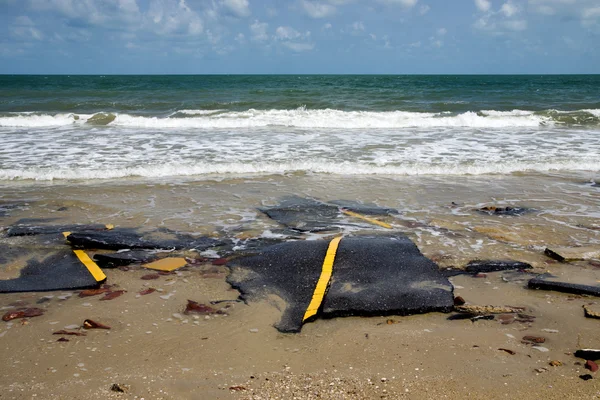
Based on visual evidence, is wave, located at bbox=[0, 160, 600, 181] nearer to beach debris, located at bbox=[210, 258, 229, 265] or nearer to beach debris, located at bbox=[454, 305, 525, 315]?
beach debris, located at bbox=[210, 258, 229, 265]

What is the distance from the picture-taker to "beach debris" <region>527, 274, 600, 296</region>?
15.6 ft

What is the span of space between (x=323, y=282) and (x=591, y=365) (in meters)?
2.23

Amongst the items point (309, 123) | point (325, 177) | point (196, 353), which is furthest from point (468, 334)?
point (309, 123)

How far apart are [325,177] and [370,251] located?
213 inches

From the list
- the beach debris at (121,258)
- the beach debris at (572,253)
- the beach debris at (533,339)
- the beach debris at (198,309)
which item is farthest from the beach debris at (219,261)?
the beach debris at (572,253)

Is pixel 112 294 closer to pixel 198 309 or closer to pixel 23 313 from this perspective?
pixel 23 313

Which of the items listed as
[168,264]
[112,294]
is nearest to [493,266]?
[168,264]

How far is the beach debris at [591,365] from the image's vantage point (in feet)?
11.2

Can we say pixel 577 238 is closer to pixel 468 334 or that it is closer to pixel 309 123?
pixel 468 334

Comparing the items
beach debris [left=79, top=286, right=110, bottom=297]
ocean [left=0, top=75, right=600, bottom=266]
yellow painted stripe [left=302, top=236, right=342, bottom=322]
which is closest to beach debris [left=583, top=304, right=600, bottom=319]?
ocean [left=0, top=75, right=600, bottom=266]

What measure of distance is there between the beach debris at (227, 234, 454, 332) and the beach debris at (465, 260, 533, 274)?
54 cm

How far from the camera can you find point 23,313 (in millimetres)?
4340

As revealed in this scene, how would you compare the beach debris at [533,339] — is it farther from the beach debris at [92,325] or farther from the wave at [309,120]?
the wave at [309,120]

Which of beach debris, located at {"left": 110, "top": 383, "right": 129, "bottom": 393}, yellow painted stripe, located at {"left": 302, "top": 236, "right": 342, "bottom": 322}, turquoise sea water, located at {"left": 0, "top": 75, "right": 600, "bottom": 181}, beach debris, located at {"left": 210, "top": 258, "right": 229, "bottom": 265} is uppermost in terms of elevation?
turquoise sea water, located at {"left": 0, "top": 75, "right": 600, "bottom": 181}
